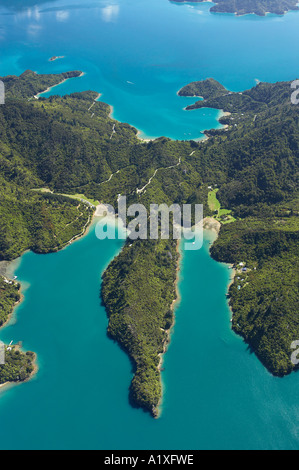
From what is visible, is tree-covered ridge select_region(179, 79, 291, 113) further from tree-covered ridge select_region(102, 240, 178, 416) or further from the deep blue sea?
tree-covered ridge select_region(102, 240, 178, 416)

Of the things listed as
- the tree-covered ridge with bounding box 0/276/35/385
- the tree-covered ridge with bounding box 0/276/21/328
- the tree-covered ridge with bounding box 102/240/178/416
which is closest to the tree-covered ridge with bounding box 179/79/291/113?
the tree-covered ridge with bounding box 102/240/178/416

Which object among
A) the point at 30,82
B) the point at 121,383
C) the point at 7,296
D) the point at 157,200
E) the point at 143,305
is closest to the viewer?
the point at 121,383

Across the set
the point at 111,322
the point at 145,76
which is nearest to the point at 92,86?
the point at 145,76

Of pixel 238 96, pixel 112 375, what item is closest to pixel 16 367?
pixel 112 375

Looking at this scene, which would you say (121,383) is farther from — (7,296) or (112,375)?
(7,296)

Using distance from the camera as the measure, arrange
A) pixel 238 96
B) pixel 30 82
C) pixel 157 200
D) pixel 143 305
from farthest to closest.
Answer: pixel 30 82
pixel 238 96
pixel 157 200
pixel 143 305

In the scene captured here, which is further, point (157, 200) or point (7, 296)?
point (157, 200)

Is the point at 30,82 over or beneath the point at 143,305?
over

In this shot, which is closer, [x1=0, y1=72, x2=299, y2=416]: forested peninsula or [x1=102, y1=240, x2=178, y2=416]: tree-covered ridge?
[x1=102, y1=240, x2=178, y2=416]: tree-covered ridge

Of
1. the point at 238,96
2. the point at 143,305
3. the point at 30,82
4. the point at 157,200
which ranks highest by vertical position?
the point at 238,96

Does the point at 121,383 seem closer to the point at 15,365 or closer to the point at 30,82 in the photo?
the point at 15,365
